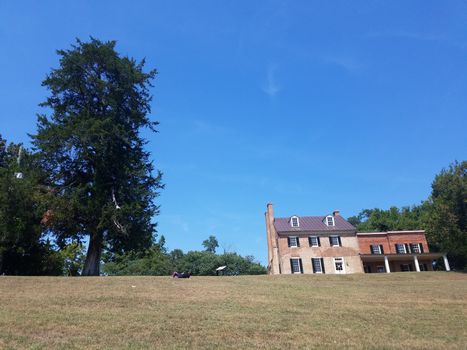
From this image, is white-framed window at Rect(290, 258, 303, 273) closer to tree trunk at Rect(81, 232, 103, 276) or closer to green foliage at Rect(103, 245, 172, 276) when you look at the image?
tree trunk at Rect(81, 232, 103, 276)

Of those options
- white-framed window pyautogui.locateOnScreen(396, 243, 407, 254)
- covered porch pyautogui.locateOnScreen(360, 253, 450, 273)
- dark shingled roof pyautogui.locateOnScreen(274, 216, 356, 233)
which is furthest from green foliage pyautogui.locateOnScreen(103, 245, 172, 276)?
white-framed window pyautogui.locateOnScreen(396, 243, 407, 254)

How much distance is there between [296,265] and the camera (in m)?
51.2

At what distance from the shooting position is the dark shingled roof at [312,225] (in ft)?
174

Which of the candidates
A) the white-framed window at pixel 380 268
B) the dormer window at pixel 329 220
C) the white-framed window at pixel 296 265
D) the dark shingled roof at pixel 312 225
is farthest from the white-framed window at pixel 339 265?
the white-framed window at pixel 380 268

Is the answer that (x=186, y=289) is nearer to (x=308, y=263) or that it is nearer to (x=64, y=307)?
(x=64, y=307)

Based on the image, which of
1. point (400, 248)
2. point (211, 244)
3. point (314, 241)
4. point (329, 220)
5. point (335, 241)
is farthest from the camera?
point (211, 244)

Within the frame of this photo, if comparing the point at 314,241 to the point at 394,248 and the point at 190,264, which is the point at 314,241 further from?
the point at 190,264

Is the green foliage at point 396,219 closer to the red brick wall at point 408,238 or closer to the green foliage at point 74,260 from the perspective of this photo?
the red brick wall at point 408,238

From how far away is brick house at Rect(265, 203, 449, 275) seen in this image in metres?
51.4

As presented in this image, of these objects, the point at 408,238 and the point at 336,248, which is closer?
the point at 336,248

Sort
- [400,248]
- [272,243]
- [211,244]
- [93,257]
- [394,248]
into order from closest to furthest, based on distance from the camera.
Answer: [93,257]
[394,248]
[400,248]
[272,243]
[211,244]

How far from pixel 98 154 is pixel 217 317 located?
76.6 ft

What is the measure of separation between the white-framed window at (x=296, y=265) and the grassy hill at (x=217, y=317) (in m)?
25.4

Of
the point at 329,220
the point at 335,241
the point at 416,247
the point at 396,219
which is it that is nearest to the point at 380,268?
the point at 416,247
